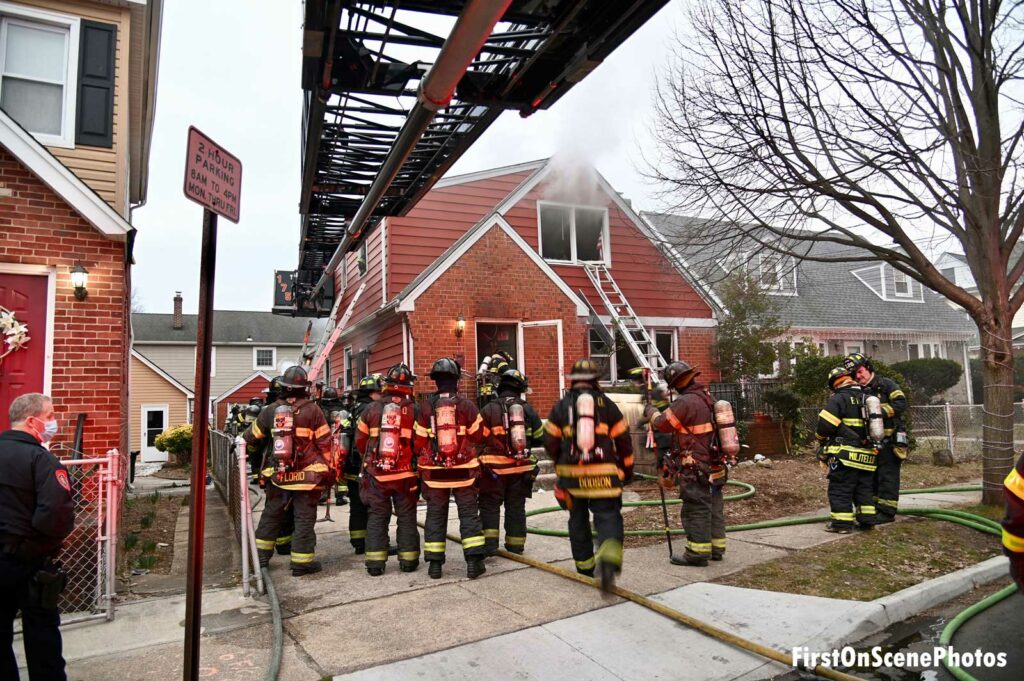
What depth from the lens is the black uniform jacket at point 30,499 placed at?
3.19 metres

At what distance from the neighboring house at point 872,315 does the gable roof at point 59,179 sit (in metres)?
15.1

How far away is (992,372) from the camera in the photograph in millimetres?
7391

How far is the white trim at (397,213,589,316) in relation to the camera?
1148 centimetres

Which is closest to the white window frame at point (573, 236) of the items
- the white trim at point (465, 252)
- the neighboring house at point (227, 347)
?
the white trim at point (465, 252)

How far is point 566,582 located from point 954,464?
985 cm

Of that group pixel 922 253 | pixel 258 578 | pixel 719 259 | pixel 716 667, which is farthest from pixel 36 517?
pixel 922 253

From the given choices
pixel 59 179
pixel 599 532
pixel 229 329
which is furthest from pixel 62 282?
pixel 229 329

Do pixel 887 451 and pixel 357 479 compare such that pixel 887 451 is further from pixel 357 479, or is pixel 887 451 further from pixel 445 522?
pixel 357 479

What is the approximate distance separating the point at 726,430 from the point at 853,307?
1741 centimetres

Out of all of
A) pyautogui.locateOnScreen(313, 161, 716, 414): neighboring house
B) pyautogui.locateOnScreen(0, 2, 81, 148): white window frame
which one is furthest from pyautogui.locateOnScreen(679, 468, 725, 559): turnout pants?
pyautogui.locateOnScreen(0, 2, 81, 148): white window frame

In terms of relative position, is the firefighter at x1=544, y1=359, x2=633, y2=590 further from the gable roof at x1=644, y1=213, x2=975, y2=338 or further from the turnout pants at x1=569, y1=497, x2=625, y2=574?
the gable roof at x1=644, y1=213, x2=975, y2=338

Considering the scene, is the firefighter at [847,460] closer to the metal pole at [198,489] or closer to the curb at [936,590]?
the curb at [936,590]

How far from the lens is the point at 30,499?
3.25m

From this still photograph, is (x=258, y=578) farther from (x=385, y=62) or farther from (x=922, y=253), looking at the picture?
(x=922, y=253)
